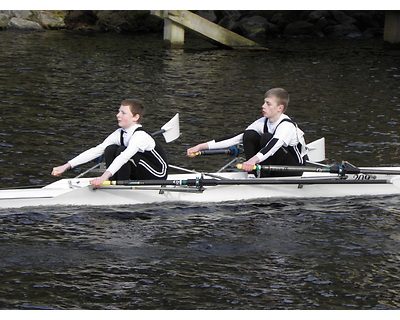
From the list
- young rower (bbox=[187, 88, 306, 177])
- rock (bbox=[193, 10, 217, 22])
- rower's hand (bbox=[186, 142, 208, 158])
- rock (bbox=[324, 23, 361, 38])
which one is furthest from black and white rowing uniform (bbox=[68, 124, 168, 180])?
rock (bbox=[324, 23, 361, 38])

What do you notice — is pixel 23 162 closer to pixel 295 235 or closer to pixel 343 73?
pixel 295 235

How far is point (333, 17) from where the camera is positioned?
33.6m

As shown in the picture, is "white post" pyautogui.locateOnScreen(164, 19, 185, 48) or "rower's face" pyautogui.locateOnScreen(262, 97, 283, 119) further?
"white post" pyautogui.locateOnScreen(164, 19, 185, 48)

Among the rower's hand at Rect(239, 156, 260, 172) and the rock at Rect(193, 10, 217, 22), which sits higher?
the rock at Rect(193, 10, 217, 22)

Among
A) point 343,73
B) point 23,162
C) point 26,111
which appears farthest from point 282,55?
point 23,162

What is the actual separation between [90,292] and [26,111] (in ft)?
33.6

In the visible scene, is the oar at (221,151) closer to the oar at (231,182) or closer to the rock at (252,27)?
the oar at (231,182)

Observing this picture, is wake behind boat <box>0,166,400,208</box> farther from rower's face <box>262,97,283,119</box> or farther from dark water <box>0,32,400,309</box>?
rower's face <box>262,97,283,119</box>

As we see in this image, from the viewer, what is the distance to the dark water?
9131 millimetres

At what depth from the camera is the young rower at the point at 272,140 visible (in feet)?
39.5

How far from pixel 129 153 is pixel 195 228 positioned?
58.1 inches

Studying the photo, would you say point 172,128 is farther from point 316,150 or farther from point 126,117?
point 316,150

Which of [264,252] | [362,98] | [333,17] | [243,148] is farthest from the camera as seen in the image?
[333,17]

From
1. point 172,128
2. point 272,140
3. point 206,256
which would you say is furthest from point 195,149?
point 206,256
